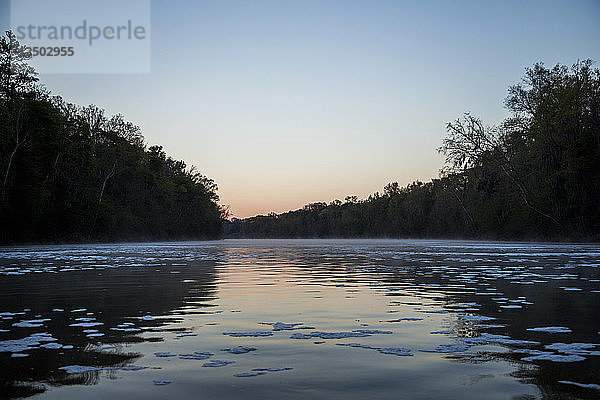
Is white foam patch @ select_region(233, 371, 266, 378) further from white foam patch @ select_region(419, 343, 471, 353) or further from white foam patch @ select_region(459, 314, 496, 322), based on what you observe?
white foam patch @ select_region(459, 314, 496, 322)

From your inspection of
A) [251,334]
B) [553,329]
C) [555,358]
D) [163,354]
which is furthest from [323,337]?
[553,329]

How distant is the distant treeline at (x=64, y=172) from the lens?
4569 cm

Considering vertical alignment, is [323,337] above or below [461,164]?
below

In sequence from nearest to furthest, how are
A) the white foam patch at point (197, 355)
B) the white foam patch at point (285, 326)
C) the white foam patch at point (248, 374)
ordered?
the white foam patch at point (248, 374) → the white foam patch at point (197, 355) → the white foam patch at point (285, 326)

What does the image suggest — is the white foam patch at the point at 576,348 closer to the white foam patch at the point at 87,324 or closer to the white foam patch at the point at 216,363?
the white foam patch at the point at 216,363

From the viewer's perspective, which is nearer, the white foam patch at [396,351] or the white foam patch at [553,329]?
the white foam patch at [396,351]

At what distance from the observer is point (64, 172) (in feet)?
176

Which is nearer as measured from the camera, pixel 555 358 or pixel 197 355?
pixel 555 358

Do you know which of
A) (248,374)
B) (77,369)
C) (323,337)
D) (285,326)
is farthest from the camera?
(285,326)

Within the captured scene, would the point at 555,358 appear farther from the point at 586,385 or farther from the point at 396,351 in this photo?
the point at 396,351

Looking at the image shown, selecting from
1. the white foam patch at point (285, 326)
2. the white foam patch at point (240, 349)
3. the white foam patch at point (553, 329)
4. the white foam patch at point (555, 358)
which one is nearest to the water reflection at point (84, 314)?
the white foam patch at point (240, 349)

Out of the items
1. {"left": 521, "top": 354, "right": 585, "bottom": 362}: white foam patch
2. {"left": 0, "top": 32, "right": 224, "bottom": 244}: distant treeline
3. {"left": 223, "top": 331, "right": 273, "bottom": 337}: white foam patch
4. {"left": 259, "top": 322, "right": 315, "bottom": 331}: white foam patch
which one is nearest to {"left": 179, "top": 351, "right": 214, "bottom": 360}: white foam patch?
{"left": 223, "top": 331, "right": 273, "bottom": 337}: white foam patch

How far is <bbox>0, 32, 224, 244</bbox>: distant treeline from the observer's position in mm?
45688

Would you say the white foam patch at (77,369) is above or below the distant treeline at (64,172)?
below
